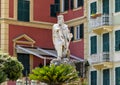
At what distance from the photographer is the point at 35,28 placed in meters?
55.6

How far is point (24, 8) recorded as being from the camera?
55.5m

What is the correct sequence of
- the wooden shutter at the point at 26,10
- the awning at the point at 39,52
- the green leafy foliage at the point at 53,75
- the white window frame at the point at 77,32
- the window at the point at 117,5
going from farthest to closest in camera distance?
the wooden shutter at the point at 26,10 < the white window frame at the point at 77,32 < the awning at the point at 39,52 < the window at the point at 117,5 < the green leafy foliage at the point at 53,75

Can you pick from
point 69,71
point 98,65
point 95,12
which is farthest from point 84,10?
point 69,71

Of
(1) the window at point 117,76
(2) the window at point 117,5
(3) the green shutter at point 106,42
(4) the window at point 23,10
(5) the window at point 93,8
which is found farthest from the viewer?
(4) the window at point 23,10

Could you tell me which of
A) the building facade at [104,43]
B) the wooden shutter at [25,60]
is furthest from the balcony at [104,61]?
Result: the wooden shutter at [25,60]

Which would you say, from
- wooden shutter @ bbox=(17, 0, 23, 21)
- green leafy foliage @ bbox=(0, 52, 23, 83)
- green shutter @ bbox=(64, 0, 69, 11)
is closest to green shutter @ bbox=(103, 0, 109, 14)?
green shutter @ bbox=(64, 0, 69, 11)

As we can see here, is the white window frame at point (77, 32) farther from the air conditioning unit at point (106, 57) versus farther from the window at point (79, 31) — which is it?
the air conditioning unit at point (106, 57)

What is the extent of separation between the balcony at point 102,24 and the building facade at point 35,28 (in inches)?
80.1

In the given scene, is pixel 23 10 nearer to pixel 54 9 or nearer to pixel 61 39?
pixel 54 9

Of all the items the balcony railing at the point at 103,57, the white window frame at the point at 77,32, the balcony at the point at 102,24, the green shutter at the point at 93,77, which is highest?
the balcony at the point at 102,24

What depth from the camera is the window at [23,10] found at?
55.1 metres

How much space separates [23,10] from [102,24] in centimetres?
759

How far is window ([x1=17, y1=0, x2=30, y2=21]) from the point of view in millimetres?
55094

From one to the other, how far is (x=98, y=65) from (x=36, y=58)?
610 centimetres
